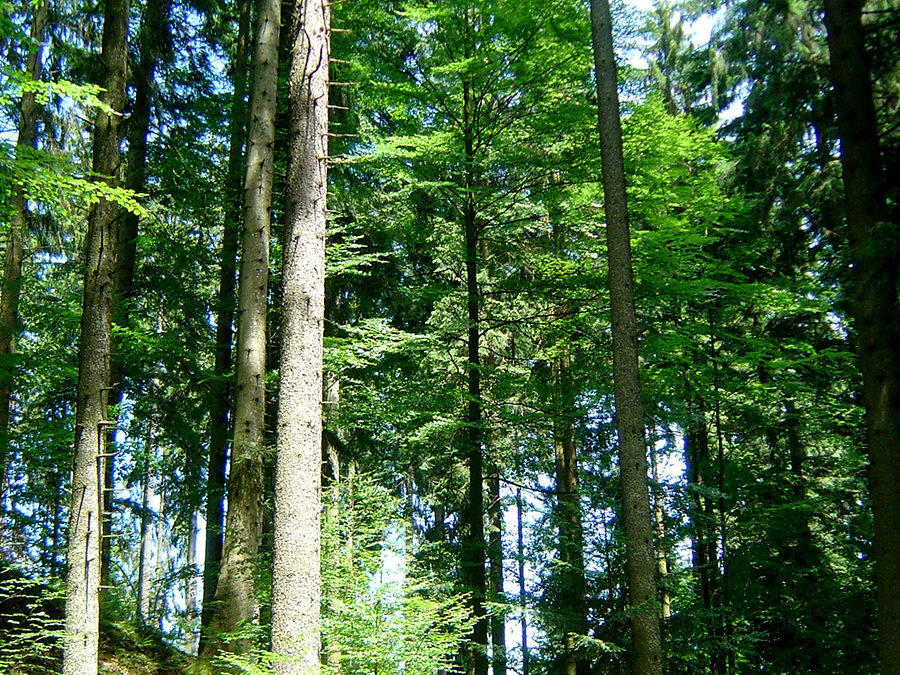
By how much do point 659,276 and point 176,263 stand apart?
27.6 ft

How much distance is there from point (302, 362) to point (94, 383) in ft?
8.70

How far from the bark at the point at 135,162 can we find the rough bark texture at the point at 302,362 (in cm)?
Answer: 592

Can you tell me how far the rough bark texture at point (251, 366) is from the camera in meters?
7.87

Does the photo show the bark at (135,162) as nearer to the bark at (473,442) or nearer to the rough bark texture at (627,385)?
the bark at (473,442)

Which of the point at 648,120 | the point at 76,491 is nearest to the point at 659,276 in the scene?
the point at 648,120

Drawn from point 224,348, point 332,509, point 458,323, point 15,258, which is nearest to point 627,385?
point 458,323

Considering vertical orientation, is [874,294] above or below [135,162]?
below

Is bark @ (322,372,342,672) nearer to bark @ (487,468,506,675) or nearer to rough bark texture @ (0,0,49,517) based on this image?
bark @ (487,468,506,675)

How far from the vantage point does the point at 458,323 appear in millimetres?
10953

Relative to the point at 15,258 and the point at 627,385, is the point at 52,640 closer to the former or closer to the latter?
the point at 15,258

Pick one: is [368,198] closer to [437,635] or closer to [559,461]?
[559,461]

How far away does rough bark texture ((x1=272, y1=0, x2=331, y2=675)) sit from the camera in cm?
561

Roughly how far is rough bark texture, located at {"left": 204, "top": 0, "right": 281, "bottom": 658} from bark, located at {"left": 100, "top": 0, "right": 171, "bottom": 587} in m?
3.36

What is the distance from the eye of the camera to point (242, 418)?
840 cm
